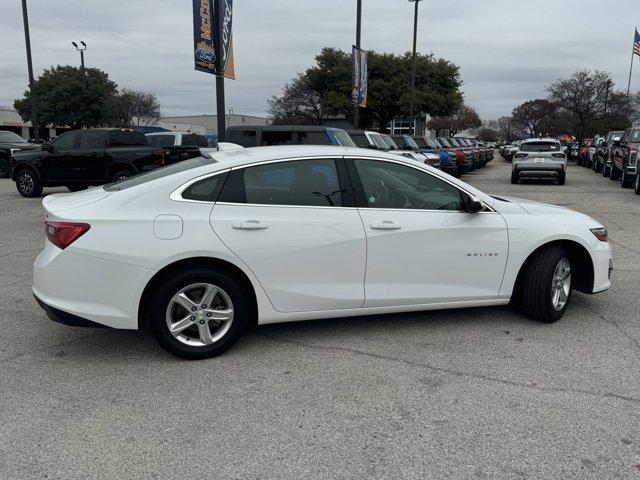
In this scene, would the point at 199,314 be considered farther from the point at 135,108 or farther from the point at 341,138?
the point at 135,108

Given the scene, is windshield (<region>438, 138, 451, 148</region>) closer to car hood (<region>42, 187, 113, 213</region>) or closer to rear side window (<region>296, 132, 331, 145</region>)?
rear side window (<region>296, 132, 331, 145</region>)

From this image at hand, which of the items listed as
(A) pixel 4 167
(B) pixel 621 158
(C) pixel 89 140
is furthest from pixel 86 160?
(B) pixel 621 158

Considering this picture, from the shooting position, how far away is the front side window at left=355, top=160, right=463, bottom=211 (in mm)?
4434

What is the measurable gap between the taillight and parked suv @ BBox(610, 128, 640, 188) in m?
17.1

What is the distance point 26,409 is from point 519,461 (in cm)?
284

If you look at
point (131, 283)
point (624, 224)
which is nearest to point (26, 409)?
point (131, 283)

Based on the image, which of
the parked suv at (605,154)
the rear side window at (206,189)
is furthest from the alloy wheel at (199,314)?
the parked suv at (605,154)

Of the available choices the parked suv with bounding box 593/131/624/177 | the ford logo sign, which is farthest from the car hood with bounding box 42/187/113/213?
the parked suv with bounding box 593/131/624/177

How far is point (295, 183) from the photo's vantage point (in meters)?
4.31

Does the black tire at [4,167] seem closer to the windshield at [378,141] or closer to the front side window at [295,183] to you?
Result: the windshield at [378,141]

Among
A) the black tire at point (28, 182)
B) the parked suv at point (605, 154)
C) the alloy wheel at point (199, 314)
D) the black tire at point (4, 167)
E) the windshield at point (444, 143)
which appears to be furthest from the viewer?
the windshield at point (444, 143)

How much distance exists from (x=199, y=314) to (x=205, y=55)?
9.33 m

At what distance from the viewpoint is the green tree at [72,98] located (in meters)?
54.2

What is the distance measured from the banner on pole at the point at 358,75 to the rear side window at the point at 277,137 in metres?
7.56
